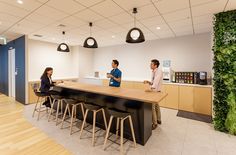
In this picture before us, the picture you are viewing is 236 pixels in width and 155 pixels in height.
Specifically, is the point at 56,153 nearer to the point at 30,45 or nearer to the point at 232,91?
the point at 232,91

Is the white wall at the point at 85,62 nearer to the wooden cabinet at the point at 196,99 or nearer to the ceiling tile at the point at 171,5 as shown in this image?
the wooden cabinet at the point at 196,99

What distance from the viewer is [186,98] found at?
176 inches

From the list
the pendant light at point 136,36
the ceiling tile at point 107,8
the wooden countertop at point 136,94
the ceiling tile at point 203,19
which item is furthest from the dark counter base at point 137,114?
the ceiling tile at point 203,19

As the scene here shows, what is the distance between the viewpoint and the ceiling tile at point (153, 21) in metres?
3.33

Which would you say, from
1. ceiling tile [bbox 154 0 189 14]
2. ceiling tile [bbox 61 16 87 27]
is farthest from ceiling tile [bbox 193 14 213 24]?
ceiling tile [bbox 61 16 87 27]

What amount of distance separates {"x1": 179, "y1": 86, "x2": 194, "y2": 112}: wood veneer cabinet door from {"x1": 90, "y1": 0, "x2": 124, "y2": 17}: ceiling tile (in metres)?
3.29

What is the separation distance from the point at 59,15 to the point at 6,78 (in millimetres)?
5954

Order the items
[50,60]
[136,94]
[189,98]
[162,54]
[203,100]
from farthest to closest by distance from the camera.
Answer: [50,60] < [162,54] < [189,98] < [203,100] < [136,94]

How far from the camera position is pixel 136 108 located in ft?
8.43

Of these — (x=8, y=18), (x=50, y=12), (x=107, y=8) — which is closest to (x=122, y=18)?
(x=107, y=8)

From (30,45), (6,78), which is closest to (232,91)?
(30,45)

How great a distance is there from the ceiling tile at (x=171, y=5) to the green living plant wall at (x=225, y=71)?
1038mm

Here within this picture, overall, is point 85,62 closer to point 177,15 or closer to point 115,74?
point 115,74

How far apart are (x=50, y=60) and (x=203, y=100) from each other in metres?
6.74
